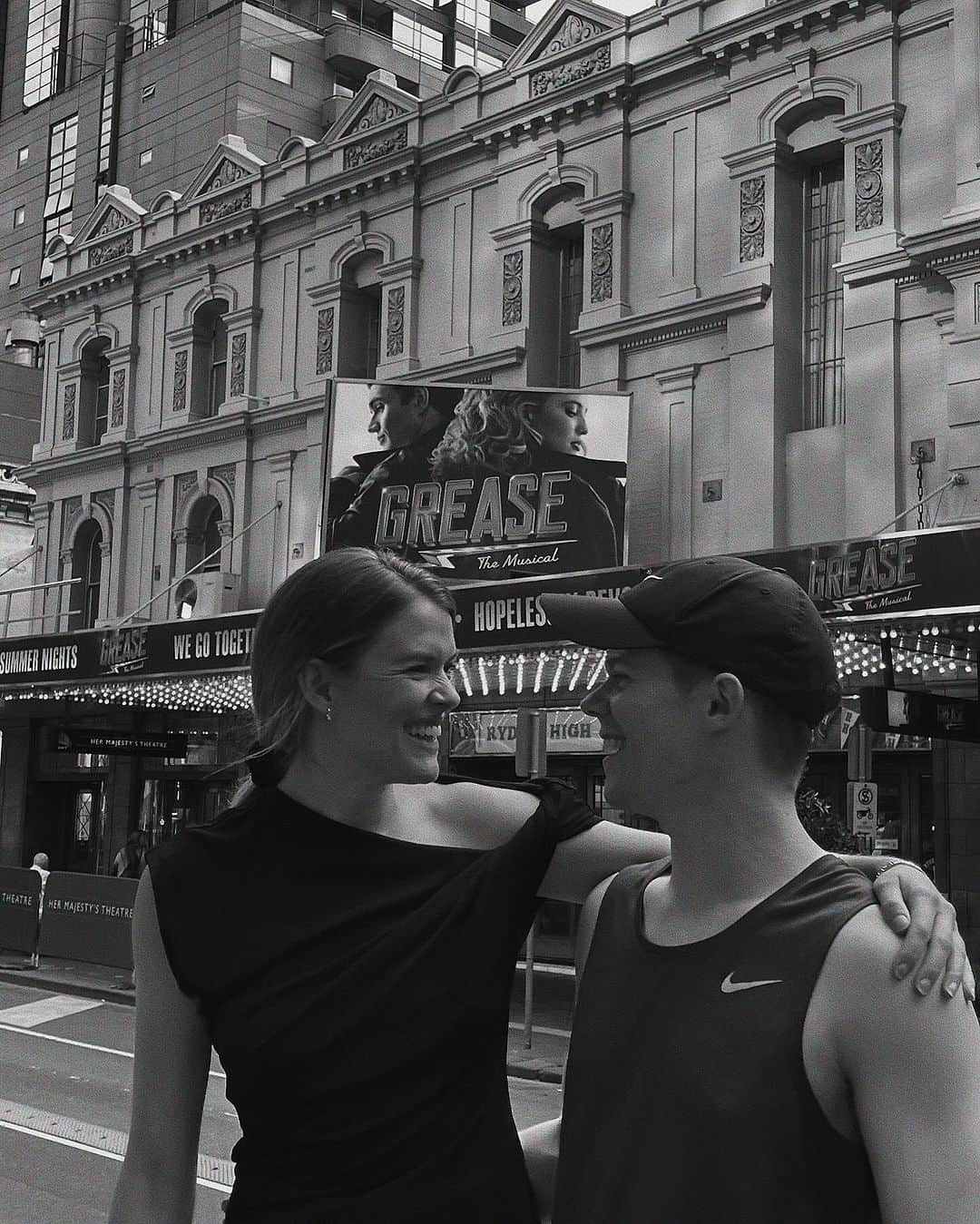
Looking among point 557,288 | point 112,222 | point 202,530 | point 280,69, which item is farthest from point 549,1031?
point 280,69

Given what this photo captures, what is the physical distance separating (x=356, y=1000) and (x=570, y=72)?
78.4ft

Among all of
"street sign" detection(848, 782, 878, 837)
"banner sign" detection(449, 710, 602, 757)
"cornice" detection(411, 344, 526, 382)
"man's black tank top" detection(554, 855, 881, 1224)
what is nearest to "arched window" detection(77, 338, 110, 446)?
"cornice" detection(411, 344, 526, 382)

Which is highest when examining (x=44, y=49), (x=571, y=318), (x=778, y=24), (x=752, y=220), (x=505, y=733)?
(x=44, y=49)

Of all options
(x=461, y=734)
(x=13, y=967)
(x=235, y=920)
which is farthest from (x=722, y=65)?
(x=235, y=920)

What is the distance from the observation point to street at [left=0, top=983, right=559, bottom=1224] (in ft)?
27.7

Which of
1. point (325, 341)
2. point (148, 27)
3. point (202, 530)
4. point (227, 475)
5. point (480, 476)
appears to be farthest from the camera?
point (148, 27)

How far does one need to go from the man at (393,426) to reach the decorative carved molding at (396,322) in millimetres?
2563

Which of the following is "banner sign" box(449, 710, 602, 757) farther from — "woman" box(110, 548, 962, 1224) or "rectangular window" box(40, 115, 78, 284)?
"rectangular window" box(40, 115, 78, 284)

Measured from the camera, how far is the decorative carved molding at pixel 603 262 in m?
23.5

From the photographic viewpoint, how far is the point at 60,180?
58.6 meters

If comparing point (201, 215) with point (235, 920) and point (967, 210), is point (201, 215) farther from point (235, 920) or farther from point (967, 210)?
point (235, 920)

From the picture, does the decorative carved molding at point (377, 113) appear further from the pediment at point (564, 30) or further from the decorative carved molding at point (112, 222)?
the decorative carved molding at point (112, 222)

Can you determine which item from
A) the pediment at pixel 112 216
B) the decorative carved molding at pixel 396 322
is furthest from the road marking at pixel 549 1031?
the pediment at pixel 112 216

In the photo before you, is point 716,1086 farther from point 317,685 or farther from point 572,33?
point 572,33
